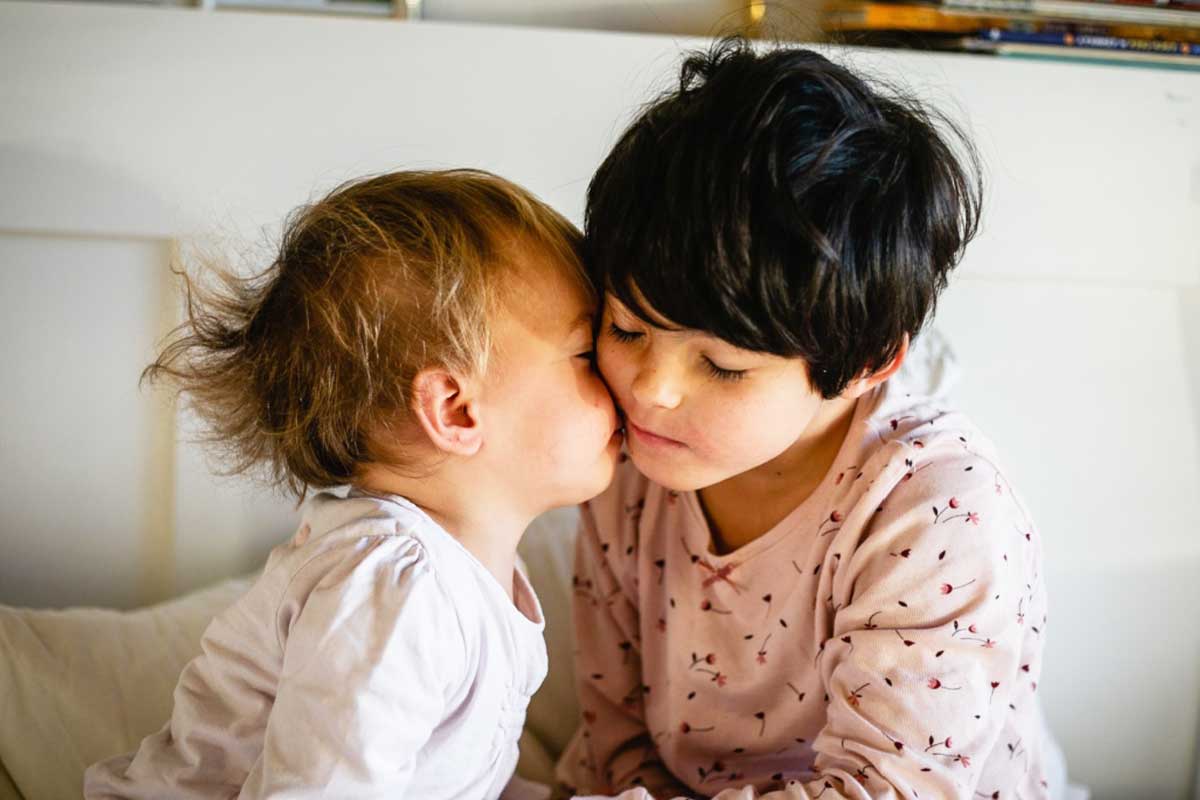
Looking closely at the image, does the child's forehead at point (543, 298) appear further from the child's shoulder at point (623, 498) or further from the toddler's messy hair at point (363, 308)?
the child's shoulder at point (623, 498)

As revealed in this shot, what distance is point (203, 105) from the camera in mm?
1134

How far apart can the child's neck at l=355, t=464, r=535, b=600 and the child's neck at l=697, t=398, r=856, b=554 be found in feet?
0.72

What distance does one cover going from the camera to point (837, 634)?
0.91m

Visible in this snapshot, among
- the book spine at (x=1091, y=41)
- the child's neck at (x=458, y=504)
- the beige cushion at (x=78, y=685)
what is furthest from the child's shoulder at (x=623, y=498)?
the book spine at (x=1091, y=41)

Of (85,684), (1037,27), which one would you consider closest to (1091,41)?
(1037,27)

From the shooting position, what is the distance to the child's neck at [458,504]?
911 mm

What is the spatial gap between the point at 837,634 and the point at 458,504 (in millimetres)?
339

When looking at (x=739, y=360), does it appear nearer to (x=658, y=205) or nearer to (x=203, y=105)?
(x=658, y=205)

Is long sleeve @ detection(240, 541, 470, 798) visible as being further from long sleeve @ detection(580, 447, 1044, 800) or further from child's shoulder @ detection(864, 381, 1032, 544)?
child's shoulder @ detection(864, 381, 1032, 544)

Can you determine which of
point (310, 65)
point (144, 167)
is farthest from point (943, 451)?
point (144, 167)

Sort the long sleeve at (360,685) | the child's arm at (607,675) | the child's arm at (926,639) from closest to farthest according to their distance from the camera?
the long sleeve at (360,685) < the child's arm at (926,639) < the child's arm at (607,675)

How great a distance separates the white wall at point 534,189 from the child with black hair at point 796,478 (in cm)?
34

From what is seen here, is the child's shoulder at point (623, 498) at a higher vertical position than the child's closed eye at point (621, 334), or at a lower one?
lower

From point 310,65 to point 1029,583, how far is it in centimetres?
87
